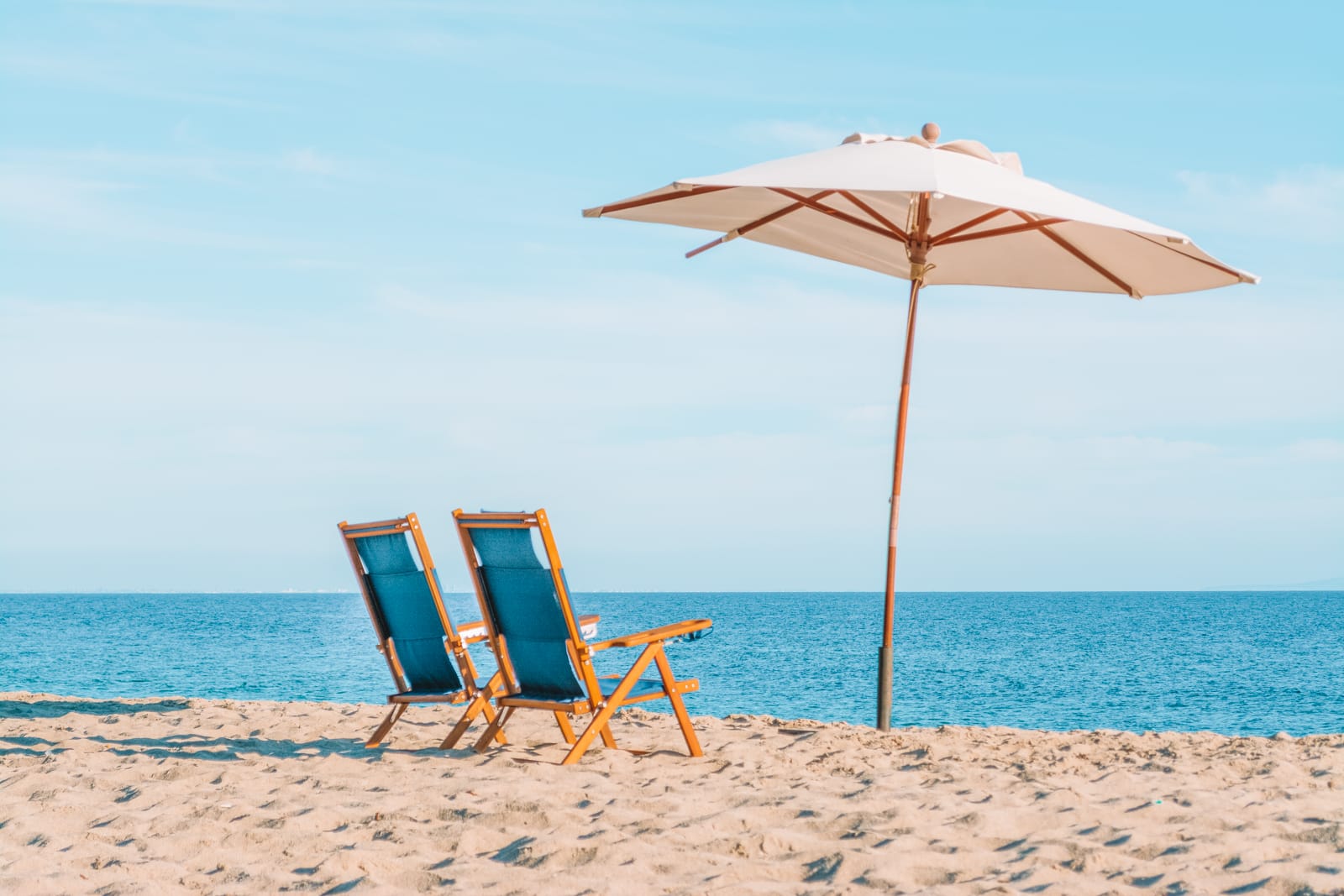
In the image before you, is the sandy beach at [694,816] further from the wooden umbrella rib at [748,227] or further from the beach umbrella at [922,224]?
the wooden umbrella rib at [748,227]

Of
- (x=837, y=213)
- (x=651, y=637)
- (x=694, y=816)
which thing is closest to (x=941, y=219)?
(x=837, y=213)

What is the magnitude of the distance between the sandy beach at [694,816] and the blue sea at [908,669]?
6.66 ft

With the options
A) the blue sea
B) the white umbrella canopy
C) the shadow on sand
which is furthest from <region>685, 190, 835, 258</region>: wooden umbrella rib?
the shadow on sand

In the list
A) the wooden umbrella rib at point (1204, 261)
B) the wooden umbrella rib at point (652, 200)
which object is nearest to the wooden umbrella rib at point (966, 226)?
the wooden umbrella rib at point (1204, 261)

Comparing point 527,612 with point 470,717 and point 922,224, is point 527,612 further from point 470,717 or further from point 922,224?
point 922,224

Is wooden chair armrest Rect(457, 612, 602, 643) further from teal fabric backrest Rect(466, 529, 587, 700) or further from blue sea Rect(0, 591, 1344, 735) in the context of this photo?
blue sea Rect(0, 591, 1344, 735)

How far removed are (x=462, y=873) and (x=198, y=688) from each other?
64.5 ft

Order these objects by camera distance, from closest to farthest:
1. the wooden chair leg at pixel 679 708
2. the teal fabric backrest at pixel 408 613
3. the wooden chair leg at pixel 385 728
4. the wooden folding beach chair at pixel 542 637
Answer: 1. the wooden folding beach chair at pixel 542 637
2. the wooden chair leg at pixel 679 708
3. the teal fabric backrest at pixel 408 613
4. the wooden chair leg at pixel 385 728

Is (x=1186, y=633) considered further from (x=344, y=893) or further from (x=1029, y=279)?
(x=344, y=893)

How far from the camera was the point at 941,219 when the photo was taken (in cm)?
570

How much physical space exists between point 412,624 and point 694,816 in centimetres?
193

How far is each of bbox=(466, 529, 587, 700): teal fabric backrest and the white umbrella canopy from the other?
157cm

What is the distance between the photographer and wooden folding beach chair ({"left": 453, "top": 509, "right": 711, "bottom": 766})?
446 cm

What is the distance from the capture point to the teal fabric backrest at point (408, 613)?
16.4ft
